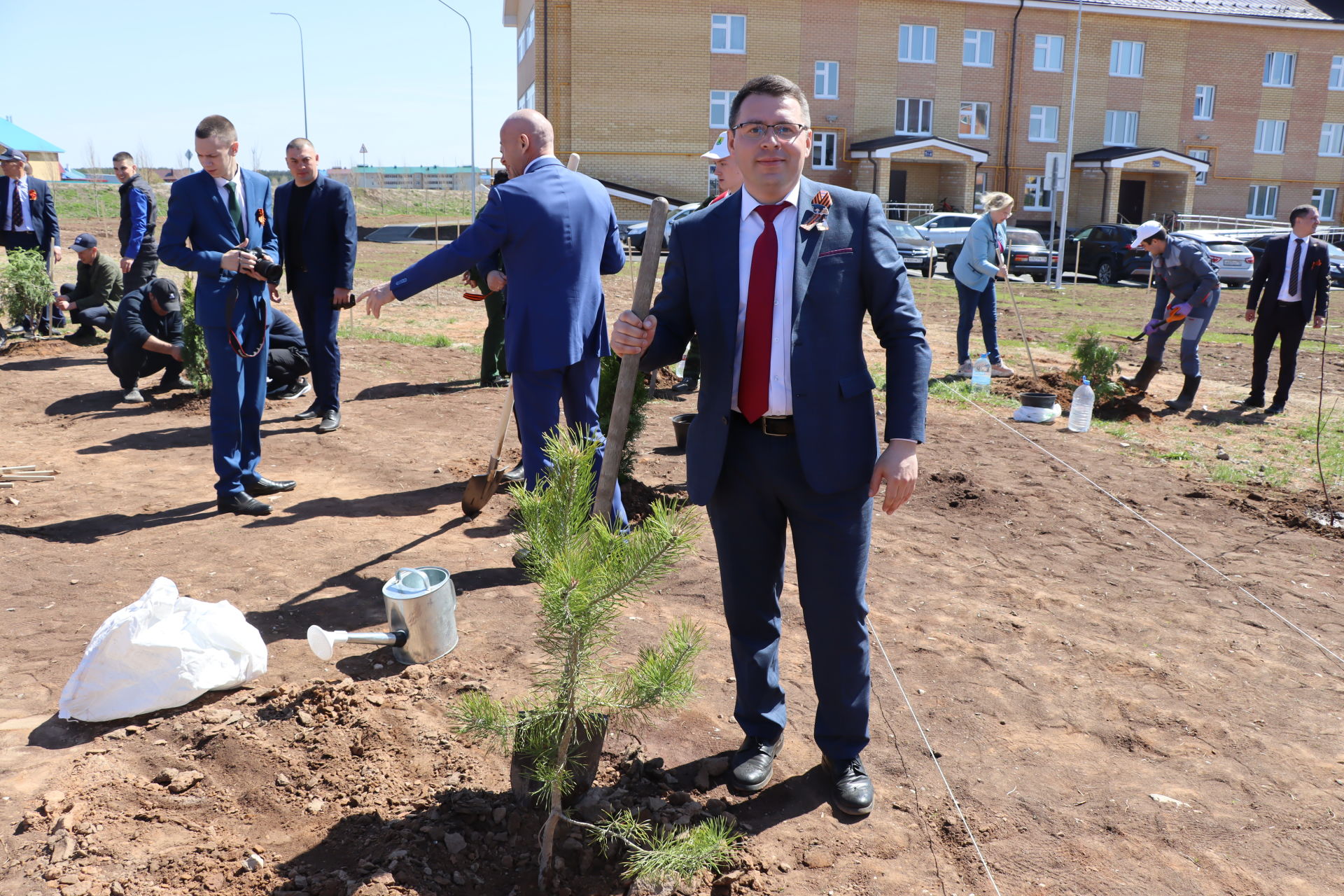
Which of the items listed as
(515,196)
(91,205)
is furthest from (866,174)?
(515,196)

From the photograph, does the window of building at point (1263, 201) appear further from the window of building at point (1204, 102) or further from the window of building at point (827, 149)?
the window of building at point (827, 149)

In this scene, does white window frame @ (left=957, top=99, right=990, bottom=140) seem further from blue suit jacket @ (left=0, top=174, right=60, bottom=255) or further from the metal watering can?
the metal watering can

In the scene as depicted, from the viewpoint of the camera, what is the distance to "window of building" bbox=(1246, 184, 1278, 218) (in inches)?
1599

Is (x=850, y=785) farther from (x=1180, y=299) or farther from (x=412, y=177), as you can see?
(x=412, y=177)

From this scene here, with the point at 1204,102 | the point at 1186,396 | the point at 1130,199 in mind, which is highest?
the point at 1204,102

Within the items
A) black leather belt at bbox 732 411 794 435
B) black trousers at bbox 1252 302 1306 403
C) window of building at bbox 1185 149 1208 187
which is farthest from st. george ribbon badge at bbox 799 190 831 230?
window of building at bbox 1185 149 1208 187

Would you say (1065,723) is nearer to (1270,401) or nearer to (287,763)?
(287,763)

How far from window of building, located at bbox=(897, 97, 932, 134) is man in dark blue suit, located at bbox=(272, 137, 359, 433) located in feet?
112

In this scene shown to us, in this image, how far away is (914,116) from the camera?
37.1m

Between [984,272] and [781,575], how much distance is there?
25.6 ft

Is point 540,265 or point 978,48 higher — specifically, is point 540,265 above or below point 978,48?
below

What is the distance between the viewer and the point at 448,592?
11.9 ft

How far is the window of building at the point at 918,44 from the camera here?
3609 centimetres

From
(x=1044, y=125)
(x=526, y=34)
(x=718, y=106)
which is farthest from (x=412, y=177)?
(x=1044, y=125)
